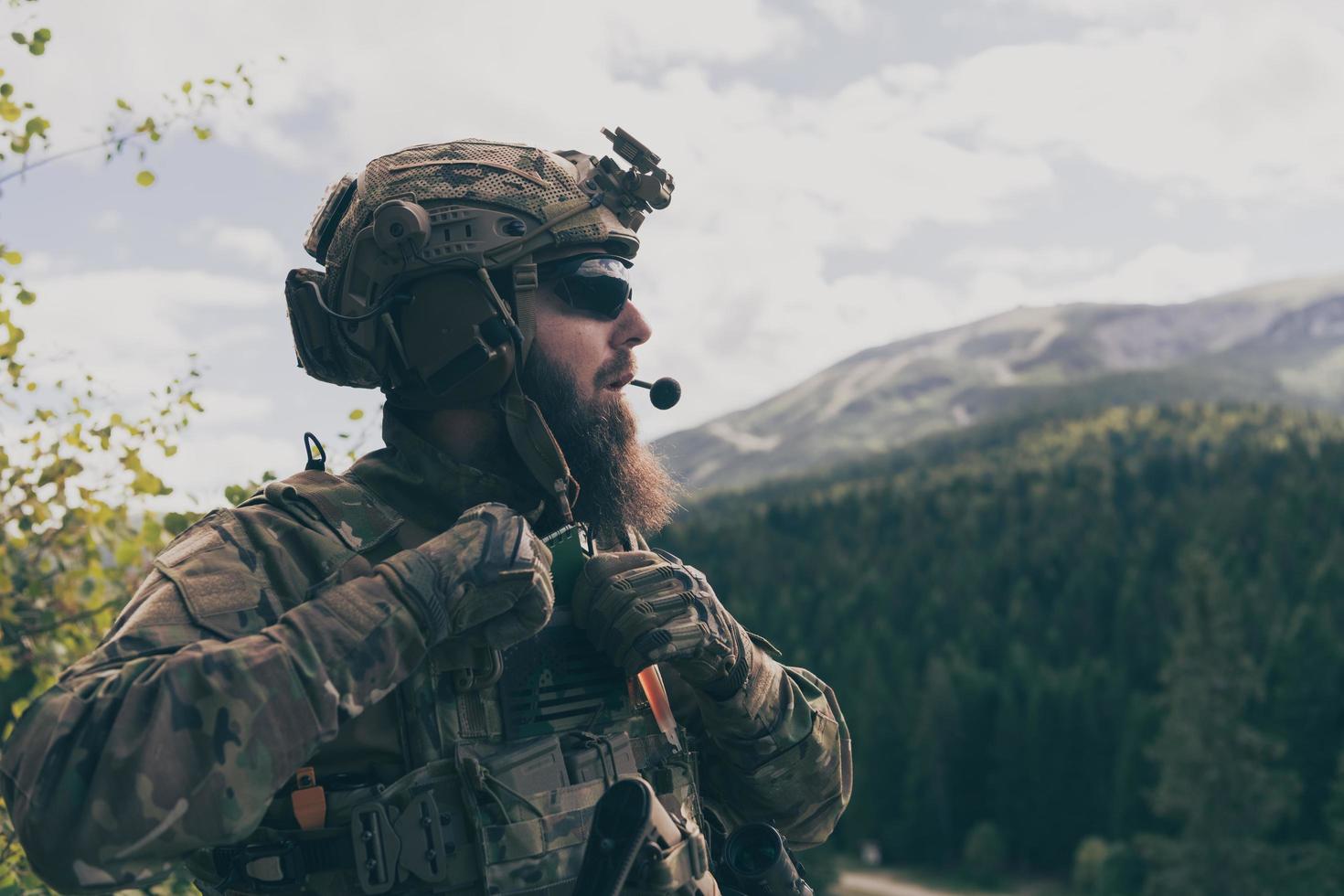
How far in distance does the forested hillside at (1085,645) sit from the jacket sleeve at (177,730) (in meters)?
59.2

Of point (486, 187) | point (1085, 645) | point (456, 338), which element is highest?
point (486, 187)

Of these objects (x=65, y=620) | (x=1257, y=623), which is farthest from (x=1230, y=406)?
(x=65, y=620)

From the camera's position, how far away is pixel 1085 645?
94625 millimetres

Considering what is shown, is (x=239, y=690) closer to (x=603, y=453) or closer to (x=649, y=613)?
(x=649, y=613)

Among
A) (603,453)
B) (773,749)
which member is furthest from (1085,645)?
(603,453)

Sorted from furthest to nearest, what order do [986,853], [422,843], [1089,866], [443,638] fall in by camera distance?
[986,853]
[1089,866]
[422,843]
[443,638]

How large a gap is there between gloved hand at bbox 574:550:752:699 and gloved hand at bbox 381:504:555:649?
371 millimetres

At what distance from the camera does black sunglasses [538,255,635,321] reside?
4.48 m

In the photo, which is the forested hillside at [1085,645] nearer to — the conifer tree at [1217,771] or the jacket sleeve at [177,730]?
the conifer tree at [1217,771]

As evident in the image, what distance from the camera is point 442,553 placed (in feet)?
12.0

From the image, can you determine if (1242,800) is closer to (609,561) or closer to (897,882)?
(897,882)

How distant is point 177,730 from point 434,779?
2.70 feet

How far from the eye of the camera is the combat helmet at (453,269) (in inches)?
170

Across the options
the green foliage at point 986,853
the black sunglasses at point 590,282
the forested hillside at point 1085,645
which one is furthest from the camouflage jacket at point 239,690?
the green foliage at point 986,853
